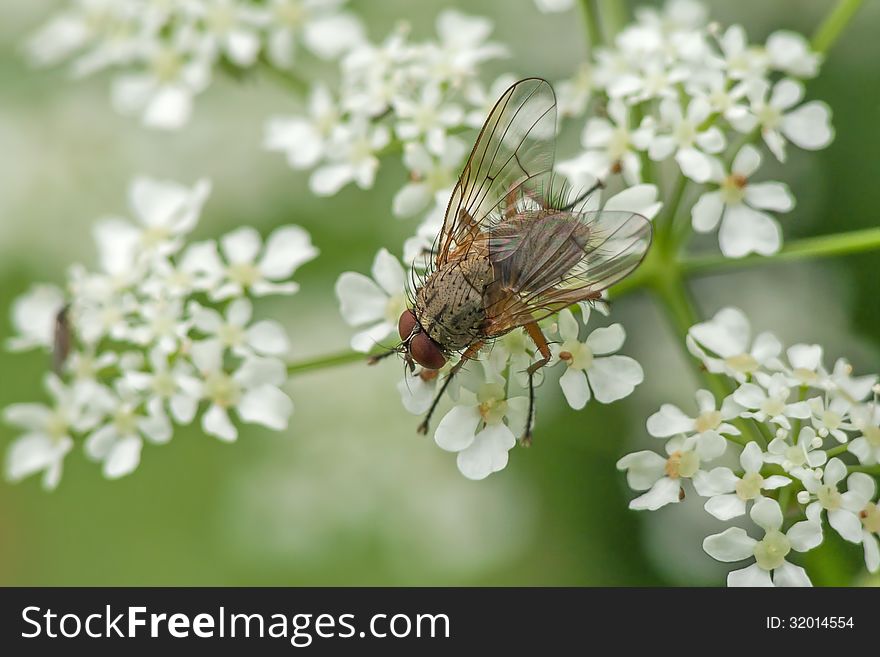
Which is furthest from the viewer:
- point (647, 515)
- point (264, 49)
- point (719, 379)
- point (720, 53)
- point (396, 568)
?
point (396, 568)

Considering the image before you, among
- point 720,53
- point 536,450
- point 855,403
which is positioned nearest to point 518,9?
point 720,53

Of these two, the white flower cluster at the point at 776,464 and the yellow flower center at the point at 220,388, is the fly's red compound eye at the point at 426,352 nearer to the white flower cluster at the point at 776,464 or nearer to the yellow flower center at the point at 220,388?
the white flower cluster at the point at 776,464

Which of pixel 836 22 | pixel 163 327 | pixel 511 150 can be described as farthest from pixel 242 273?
pixel 836 22

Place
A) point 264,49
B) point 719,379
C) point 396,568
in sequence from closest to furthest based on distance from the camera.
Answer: point 719,379 → point 264,49 → point 396,568

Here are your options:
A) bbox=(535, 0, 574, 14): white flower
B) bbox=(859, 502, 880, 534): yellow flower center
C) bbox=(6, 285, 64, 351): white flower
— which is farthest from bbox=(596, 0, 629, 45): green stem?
bbox=(6, 285, 64, 351): white flower

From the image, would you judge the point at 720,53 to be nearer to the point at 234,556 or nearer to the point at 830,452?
the point at 830,452
